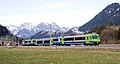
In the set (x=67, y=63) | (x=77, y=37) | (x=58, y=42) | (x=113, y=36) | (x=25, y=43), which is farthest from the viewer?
(x=25, y=43)

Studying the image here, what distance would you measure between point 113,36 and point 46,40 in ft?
95.3

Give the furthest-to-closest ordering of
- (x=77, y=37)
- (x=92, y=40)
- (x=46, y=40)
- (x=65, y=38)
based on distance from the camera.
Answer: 1. (x=46, y=40)
2. (x=65, y=38)
3. (x=77, y=37)
4. (x=92, y=40)

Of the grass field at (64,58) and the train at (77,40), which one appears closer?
the grass field at (64,58)

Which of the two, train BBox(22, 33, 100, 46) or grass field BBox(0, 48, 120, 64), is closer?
grass field BBox(0, 48, 120, 64)

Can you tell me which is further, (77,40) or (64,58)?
(77,40)

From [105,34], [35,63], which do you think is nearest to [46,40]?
[105,34]

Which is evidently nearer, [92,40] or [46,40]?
A: [92,40]

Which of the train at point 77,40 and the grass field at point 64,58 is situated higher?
the train at point 77,40

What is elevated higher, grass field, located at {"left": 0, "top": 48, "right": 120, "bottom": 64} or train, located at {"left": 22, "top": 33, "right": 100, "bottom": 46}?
train, located at {"left": 22, "top": 33, "right": 100, "bottom": 46}

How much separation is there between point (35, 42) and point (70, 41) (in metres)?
38.1

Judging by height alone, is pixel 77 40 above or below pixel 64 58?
above

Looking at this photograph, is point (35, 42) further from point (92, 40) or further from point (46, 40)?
point (92, 40)

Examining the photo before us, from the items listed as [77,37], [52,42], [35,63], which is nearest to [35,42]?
[52,42]

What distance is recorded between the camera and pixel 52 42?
4331 inches
